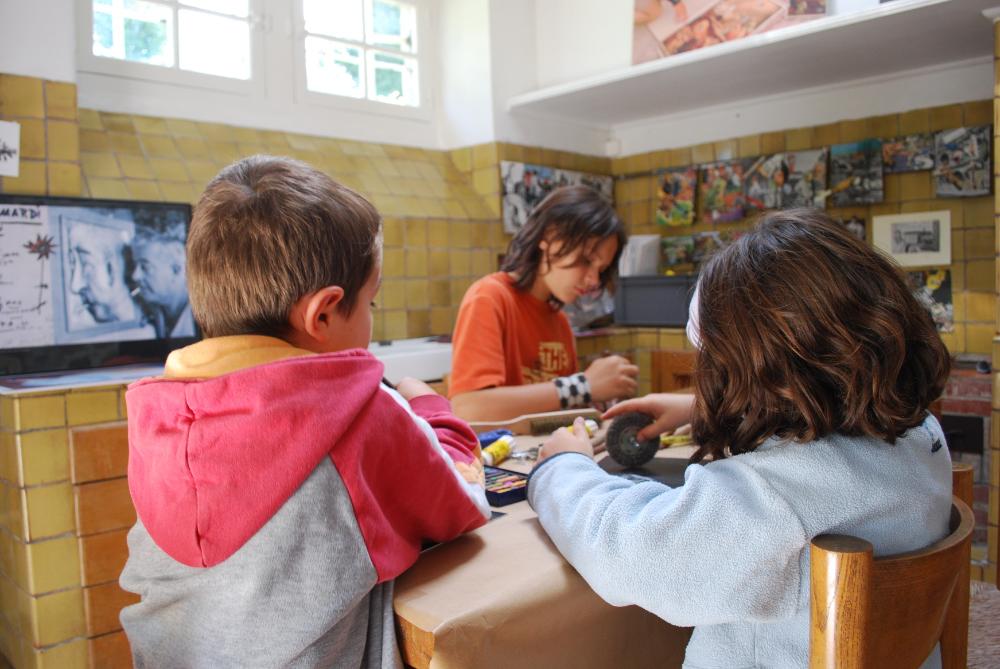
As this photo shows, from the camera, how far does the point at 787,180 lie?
115 inches

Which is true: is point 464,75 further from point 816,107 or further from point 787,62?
point 816,107

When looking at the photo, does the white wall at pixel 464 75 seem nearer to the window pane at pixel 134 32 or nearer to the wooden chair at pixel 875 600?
the window pane at pixel 134 32

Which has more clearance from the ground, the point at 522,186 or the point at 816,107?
the point at 816,107

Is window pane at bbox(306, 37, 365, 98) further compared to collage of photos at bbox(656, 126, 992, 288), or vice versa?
window pane at bbox(306, 37, 365, 98)

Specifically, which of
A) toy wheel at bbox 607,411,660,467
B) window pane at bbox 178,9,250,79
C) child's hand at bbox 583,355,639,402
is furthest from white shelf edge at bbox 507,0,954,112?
toy wheel at bbox 607,411,660,467

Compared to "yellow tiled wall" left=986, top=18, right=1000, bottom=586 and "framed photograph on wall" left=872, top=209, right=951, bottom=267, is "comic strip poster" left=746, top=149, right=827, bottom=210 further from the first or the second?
"yellow tiled wall" left=986, top=18, right=1000, bottom=586

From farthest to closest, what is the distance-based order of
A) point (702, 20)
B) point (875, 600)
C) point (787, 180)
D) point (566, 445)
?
point (787, 180) < point (702, 20) < point (566, 445) < point (875, 600)

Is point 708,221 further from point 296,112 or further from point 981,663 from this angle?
point 981,663

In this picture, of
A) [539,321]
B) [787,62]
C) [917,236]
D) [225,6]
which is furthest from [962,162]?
[225,6]

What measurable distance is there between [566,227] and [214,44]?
1.44 m

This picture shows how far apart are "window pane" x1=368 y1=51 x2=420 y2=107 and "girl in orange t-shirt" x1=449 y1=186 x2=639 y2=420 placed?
1.31 meters

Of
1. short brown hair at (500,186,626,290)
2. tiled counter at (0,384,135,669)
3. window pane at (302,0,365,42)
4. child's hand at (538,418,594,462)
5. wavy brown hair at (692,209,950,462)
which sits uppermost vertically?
window pane at (302,0,365,42)

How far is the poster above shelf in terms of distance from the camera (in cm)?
218

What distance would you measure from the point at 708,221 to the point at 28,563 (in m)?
2.66
